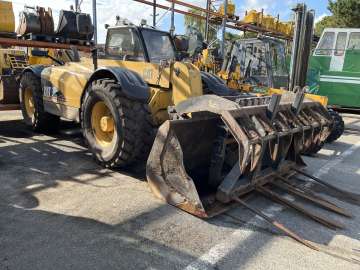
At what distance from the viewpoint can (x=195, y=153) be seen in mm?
4355

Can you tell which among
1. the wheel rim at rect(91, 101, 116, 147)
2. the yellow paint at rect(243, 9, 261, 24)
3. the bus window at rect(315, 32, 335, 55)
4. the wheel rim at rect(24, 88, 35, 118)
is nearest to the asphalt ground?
the wheel rim at rect(91, 101, 116, 147)

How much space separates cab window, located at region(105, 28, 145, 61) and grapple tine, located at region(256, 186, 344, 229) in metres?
2.86

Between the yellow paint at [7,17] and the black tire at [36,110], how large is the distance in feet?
3.61

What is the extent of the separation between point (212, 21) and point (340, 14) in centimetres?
1209

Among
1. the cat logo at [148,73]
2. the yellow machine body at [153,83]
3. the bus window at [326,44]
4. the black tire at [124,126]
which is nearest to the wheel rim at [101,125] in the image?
the black tire at [124,126]

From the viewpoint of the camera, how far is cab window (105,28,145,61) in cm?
582

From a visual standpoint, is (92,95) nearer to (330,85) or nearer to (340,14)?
(330,85)

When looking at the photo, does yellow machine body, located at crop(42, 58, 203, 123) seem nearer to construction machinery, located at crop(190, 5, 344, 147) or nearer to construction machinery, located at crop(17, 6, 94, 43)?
construction machinery, located at crop(17, 6, 94, 43)

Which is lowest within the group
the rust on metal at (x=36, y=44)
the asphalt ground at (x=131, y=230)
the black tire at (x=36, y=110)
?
the asphalt ground at (x=131, y=230)

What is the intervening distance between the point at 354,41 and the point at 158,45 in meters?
9.01

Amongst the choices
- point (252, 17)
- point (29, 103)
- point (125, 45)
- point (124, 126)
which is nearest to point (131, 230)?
point (124, 126)

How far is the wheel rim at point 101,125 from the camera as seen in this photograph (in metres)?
5.18

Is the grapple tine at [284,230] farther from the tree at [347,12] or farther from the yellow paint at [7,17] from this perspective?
the tree at [347,12]

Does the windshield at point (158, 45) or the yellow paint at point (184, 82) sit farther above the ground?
the windshield at point (158, 45)
